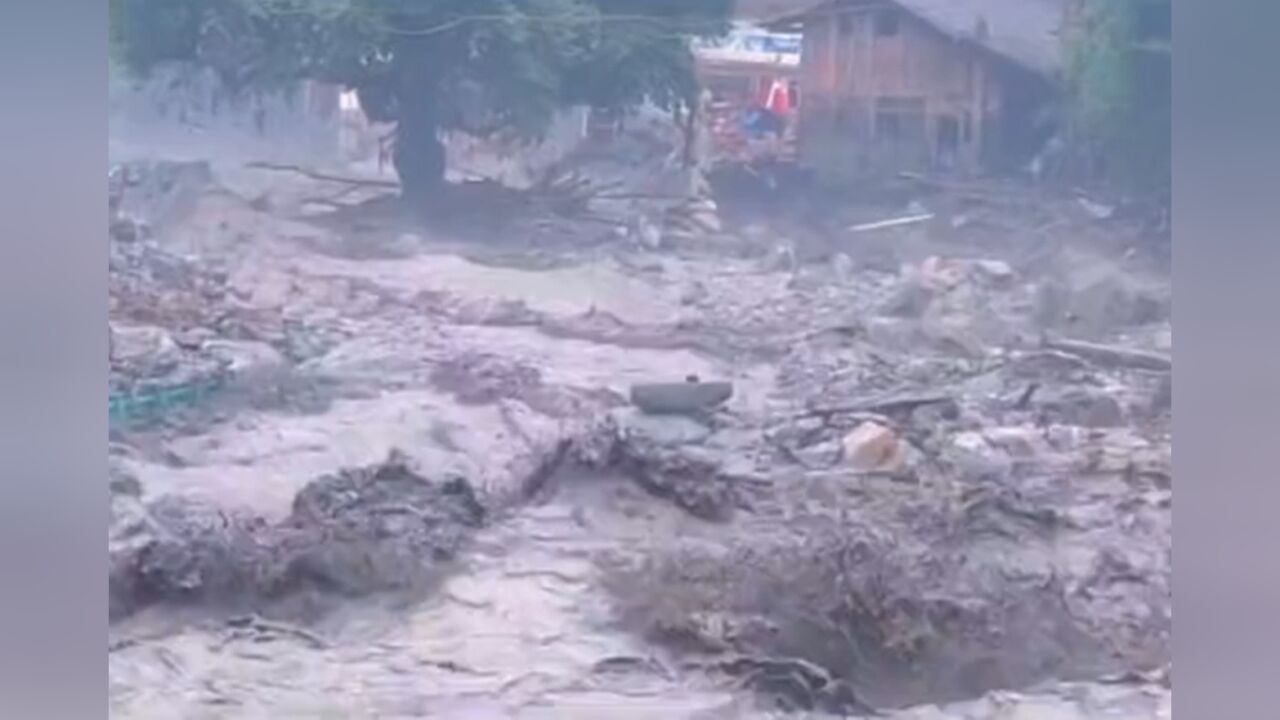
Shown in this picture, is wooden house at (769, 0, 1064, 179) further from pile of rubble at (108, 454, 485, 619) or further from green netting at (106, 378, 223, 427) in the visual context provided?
green netting at (106, 378, 223, 427)

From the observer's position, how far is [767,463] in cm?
362

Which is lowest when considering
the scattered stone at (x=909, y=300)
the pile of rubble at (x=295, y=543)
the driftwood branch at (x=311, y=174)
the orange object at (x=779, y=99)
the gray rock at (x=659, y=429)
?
the pile of rubble at (x=295, y=543)

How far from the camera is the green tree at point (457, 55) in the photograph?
359 cm

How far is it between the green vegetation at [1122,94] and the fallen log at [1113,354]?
11.7 inches

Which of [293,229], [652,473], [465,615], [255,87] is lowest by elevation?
[465,615]

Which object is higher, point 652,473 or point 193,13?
point 193,13

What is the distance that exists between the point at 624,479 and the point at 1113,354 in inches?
36.6

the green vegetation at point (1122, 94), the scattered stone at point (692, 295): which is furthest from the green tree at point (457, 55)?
the green vegetation at point (1122, 94)

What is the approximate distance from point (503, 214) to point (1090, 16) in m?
1.14

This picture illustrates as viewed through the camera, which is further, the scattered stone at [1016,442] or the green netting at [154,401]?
the scattered stone at [1016,442]

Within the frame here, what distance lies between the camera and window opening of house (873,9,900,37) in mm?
3617

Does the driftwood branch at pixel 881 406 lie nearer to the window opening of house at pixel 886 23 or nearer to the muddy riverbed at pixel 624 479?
the muddy riverbed at pixel 624 479
